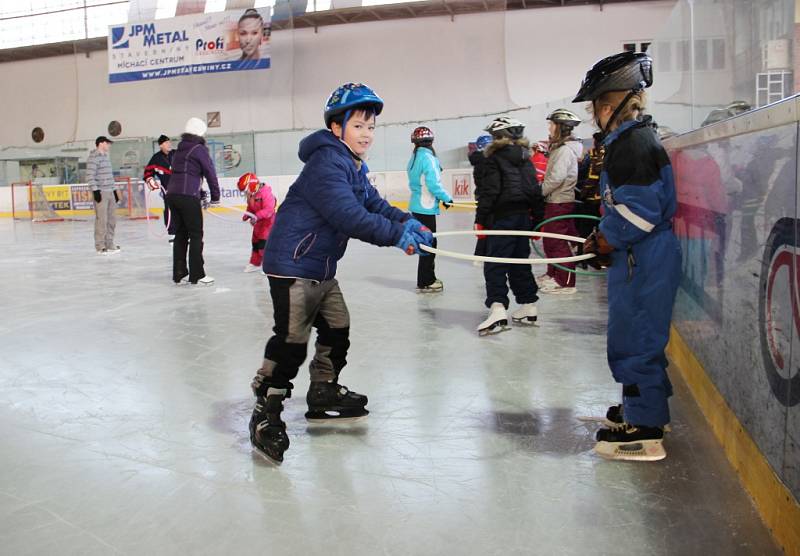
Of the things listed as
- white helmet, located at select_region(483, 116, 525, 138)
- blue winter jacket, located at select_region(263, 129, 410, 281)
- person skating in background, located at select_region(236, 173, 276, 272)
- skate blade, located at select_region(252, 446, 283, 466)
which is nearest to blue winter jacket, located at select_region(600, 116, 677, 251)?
blue winter jacket, located at select_region(263, 129, 410, 281)

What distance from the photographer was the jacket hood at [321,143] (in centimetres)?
286

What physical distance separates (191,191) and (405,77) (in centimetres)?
1628

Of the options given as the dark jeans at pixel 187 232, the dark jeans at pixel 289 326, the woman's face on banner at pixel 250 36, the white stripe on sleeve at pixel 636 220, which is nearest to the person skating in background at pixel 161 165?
the dark jeans at pixel 187 232

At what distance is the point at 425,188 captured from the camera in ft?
22.3

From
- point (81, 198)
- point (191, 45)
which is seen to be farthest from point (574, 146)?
point (81, 198)

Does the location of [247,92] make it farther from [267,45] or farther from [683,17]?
[683,17]

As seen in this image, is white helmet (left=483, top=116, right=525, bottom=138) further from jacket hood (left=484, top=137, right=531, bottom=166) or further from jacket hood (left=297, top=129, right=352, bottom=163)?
jacket hood (left=297, top=129, right=352, bottom=163)

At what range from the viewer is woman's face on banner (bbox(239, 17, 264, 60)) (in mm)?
20703

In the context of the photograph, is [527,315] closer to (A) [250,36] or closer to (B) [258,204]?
(B) [258,204]

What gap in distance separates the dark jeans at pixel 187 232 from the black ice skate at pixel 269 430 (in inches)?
191

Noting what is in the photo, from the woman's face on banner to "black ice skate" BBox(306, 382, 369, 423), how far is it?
19.2 meters

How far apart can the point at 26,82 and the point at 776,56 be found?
1224 inches

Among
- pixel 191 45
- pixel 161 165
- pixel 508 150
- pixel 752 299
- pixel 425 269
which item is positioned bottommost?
pixel 425 269

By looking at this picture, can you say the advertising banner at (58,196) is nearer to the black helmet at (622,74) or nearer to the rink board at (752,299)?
the rink board at (752,299)
